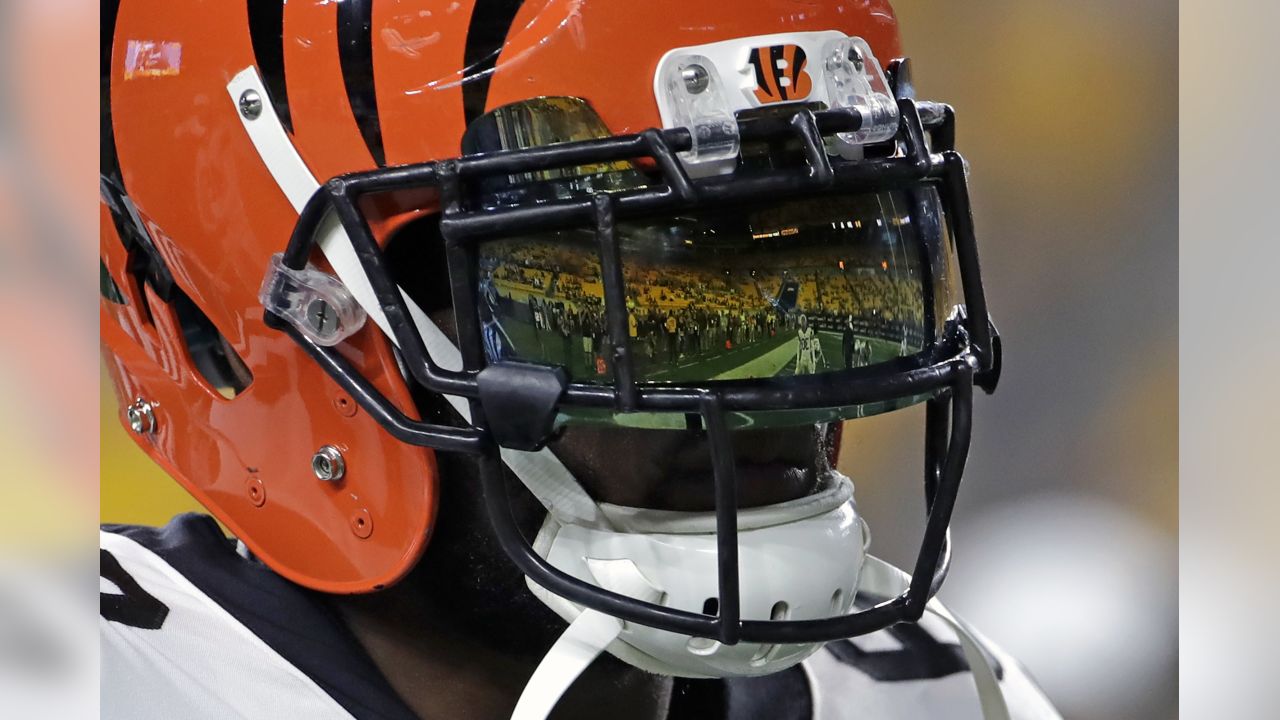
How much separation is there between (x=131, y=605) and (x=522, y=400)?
40cm

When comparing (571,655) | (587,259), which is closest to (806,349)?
(587,259)

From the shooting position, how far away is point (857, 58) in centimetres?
74

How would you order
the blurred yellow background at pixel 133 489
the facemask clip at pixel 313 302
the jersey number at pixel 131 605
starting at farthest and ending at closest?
the blurred yellow background at pixel 133 489
the jersey number at pixel 131 605
the facemask clip at pixel 313 302

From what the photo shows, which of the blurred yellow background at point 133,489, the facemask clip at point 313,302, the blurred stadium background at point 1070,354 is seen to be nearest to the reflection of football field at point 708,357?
the facemask clip at point 313,302

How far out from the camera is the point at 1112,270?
136cm

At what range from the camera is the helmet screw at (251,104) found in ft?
2.58

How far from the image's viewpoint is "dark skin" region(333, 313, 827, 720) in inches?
30.5

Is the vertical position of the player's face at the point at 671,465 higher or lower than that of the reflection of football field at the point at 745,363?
lower

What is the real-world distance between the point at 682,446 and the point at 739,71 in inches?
9.2

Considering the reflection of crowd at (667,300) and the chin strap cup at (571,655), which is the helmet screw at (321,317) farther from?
the chin strap cup at (571,655)

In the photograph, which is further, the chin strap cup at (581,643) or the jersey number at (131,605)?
the jersey number at (131,605)

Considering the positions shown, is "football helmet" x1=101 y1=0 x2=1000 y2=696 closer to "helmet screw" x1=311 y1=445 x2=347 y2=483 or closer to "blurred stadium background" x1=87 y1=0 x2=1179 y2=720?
"helmet screw" x1=311 y1=445 x2=347 y2=483

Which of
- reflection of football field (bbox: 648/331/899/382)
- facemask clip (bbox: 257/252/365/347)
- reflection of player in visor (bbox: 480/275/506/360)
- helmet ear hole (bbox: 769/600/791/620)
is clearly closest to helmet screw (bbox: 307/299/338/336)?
facemask clip (bbox: 257/252/365/347)

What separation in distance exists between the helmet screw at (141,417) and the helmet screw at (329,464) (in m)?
0.21
